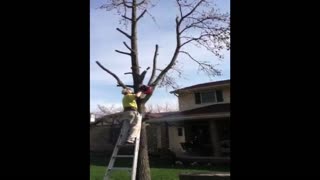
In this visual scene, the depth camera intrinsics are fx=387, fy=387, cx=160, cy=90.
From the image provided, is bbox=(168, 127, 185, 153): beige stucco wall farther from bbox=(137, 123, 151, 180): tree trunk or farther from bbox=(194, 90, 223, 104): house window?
bbox=(137, 123, 151, 180): tree trunk

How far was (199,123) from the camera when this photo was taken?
21938 millimetres

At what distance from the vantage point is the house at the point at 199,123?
18984mm

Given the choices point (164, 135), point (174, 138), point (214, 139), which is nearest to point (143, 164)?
point (214, 139)

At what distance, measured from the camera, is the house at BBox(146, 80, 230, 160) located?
62.3 ft

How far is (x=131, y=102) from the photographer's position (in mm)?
6840

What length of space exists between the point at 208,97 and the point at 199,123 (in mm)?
1807

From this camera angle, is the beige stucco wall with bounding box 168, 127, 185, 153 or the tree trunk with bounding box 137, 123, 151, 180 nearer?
the tree trunk with bounding box 137, 123, 151, 180

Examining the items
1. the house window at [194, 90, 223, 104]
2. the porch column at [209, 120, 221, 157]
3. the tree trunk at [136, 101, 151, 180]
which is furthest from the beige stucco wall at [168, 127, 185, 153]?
the tree trunk at [136, 101, 151, 180]
